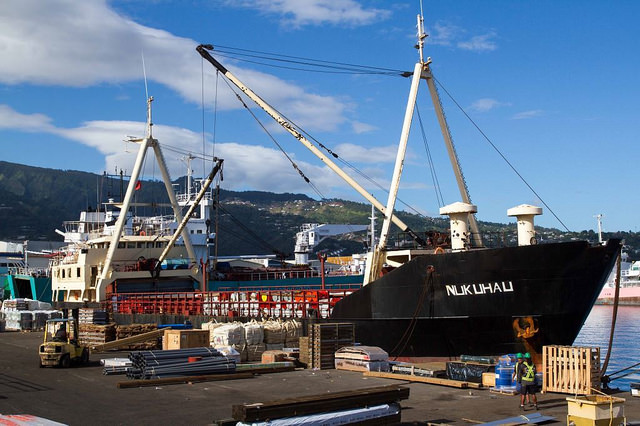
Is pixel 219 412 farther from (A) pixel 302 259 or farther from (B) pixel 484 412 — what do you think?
(A) pixel 302 259

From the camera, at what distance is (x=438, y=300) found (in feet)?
66.3

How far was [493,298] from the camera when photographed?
19.2 meters

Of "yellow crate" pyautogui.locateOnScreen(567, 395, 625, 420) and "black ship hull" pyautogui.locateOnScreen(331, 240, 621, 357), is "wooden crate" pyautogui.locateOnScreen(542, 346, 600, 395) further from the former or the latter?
"yellow crate" pyautogui.locateOnScreen(567, 395, 625, 420)

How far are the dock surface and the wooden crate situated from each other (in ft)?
1.12

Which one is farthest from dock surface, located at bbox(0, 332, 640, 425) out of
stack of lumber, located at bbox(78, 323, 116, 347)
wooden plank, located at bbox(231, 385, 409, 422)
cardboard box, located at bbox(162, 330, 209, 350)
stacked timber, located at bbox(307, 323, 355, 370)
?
stack of lumber, located at bbox(78, 323, 116, 347)

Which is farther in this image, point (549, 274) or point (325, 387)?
point (549, 274)

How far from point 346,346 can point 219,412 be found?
7.96 metres

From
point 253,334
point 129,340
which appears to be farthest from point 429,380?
point 129,340

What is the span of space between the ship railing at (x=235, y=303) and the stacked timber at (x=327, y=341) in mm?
5166

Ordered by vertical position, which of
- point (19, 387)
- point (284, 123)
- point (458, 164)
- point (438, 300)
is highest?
point (284, 123)

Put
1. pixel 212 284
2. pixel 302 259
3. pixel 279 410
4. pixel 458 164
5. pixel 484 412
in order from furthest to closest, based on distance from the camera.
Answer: pixel 302 259 → pixel 212 284 → pixel 458 164 → pixel 484 412 → pixel 279 410

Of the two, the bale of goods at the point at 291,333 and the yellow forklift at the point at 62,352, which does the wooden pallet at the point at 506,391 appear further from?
the yellow forklift at the point at 62,352

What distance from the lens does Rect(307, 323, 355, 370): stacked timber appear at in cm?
2039

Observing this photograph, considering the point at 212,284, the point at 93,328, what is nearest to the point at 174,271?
the point at 212,284
